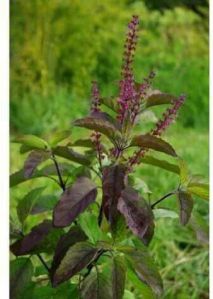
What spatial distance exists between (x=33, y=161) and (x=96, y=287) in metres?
0.25

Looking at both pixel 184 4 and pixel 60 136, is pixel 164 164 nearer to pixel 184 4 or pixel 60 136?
pixel 60 136

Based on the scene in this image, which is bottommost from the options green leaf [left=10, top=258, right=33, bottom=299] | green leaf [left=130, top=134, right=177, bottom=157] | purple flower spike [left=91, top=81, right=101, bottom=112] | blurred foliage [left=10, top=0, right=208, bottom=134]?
green leaf [left=10, top=258, right=33, bottom=299]

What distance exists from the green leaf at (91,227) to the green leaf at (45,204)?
0.59ft

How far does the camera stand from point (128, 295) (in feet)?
4.91

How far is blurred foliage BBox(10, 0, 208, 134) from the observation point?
21.0ft

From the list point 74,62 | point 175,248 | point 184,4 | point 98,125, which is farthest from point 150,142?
A: point 184,4

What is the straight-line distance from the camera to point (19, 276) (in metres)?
1.37

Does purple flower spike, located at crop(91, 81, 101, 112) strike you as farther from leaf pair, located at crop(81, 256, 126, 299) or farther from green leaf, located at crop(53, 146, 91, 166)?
leaf pair, located at crop(81, 256, 126, 299)

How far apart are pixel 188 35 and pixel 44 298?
24.9 ft

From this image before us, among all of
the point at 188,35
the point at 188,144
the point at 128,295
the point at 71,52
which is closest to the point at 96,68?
the point at 71,52

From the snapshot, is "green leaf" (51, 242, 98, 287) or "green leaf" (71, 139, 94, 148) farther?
"green leaf" (71, 139, 94, 148)

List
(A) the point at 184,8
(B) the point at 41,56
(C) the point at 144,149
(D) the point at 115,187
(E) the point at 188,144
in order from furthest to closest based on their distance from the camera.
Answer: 1. (A) the point at 184,8
2. (B) the point at 41,56
3. (E) the point at 188,144
4. (C) the point at 144,149
5. (D) the point at 115,187
